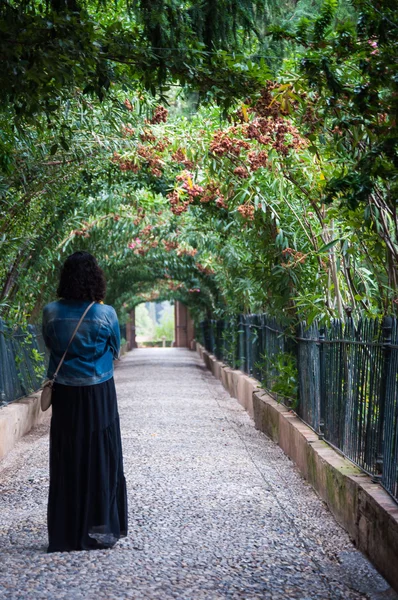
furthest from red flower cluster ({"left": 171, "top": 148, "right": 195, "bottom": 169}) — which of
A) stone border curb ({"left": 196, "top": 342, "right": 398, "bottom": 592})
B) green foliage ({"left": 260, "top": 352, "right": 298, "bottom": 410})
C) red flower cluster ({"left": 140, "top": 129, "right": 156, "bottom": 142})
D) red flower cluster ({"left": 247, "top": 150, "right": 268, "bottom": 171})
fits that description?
stone border curb ({"left": 196, "top": 342, "right": 398, "bottom": 592})

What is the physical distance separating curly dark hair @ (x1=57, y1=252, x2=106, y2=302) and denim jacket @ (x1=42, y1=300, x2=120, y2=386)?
0.15 ft

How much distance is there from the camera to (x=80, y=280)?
5.27 m

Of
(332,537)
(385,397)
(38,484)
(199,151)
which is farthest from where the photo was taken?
(199,151)

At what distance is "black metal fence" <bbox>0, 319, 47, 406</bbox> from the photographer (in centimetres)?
999

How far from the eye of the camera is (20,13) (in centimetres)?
462

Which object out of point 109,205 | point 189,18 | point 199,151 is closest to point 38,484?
point 199,151

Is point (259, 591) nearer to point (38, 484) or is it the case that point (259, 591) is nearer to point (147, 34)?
point (147, 34)

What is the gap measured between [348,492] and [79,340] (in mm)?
1890

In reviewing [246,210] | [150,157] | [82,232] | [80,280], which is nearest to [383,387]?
[80,280]

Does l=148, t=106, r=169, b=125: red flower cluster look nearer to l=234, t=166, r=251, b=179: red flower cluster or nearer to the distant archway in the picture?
l=234, t=166, r=251, b=179: red flower cluster

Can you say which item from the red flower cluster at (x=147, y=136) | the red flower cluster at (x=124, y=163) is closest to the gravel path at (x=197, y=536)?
the red flower cluster at (x=124, y=163)

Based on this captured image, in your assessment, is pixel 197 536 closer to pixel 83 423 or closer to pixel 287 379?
pixel 83 423

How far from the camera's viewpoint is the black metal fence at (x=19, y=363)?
999 centimetres

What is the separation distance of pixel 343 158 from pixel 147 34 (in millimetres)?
2263
